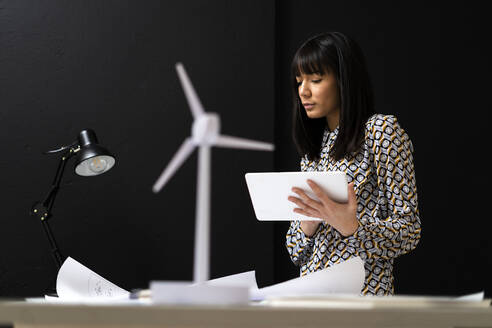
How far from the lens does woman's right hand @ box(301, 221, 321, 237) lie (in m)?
1.69

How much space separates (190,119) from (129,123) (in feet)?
0.93

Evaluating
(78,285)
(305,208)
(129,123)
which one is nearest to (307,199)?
(305,208)

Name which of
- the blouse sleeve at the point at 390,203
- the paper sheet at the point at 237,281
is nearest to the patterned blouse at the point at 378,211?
the blouse sleeve at the point at 390,203

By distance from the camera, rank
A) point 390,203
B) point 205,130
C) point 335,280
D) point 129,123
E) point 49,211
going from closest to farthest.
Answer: point 205,130 → point 335,280 → point 390,203 → point 49,211 → point 129,123

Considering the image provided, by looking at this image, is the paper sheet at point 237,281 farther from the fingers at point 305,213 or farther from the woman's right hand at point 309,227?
the woman's right hand at point 309,227

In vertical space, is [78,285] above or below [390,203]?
below

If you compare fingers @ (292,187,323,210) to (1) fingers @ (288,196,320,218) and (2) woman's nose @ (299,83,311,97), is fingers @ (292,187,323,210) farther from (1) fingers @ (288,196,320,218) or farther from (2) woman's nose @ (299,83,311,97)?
(2) woman's nose @ (299,83,311,97)

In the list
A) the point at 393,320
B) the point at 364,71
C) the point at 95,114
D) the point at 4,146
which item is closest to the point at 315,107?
the point at 364,71

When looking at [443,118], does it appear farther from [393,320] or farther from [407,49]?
[393,320]

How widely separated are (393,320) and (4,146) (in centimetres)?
245

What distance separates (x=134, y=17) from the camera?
2.83 m

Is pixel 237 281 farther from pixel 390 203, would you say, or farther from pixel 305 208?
pixel 390 203

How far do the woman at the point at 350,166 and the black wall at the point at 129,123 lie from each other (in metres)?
0.91

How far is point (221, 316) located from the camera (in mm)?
648
